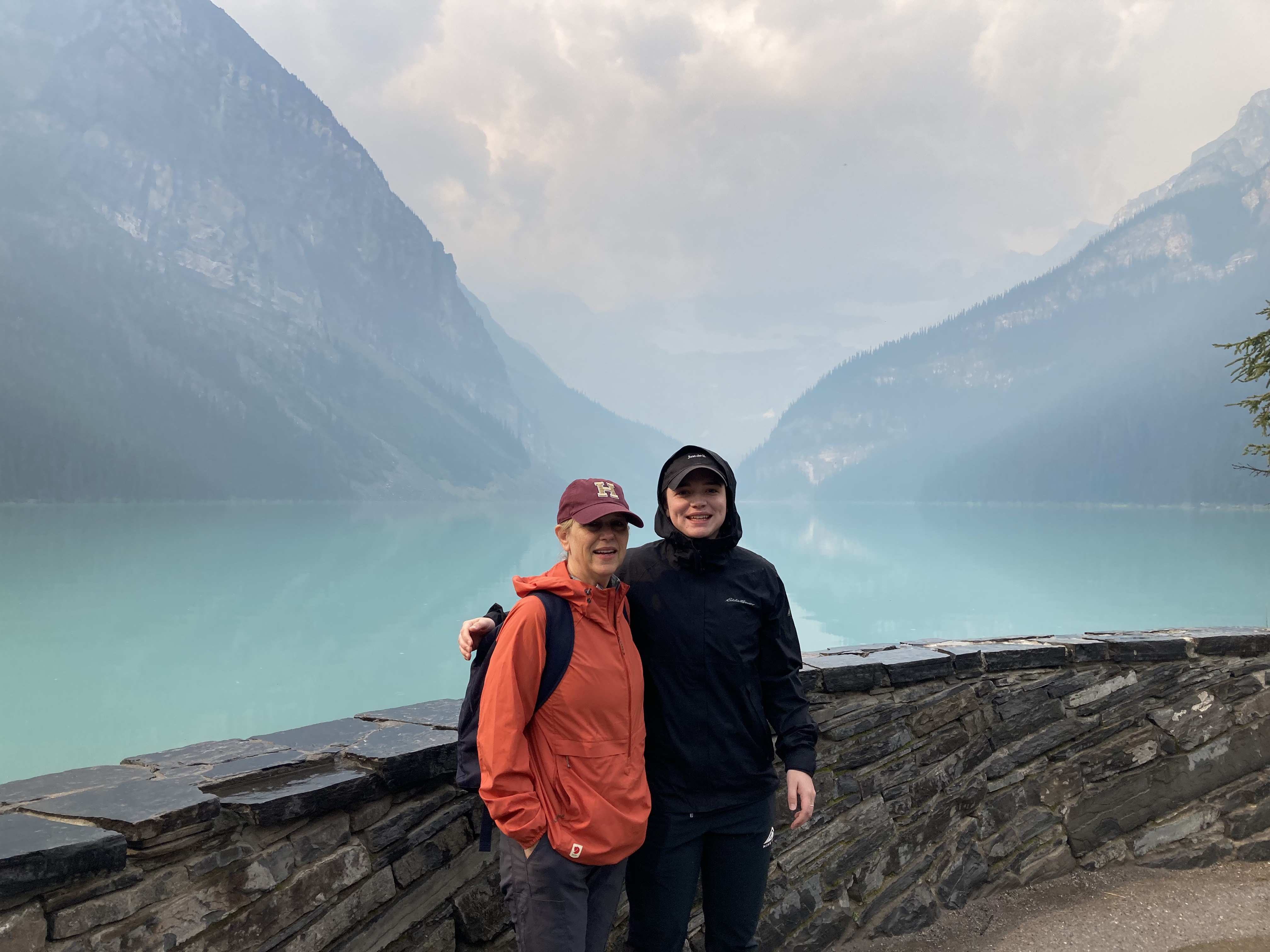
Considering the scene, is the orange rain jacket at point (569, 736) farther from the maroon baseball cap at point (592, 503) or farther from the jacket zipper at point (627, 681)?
the maroon baseball cap at point (592, 503)

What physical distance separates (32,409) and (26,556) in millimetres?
82115

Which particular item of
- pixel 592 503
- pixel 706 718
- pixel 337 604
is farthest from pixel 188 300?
pixel 706 718

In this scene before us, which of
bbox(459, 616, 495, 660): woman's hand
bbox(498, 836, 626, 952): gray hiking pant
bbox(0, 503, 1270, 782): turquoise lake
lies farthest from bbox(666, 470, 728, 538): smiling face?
bbox(0, 503, 1270, 782): turquoise lake

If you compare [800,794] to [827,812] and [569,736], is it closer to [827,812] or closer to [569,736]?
[569,736]

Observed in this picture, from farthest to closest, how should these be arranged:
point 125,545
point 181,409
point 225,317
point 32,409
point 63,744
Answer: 1. point 225,317
2. point 181,409
3. point 32,409
4. point 125,545
5. point 63,744

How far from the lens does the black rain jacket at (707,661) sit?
2.51 metres

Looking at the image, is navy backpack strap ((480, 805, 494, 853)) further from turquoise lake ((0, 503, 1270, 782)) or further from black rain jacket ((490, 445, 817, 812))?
turquoise lake ((0, 503, 1270, 782))

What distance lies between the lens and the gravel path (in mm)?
3982

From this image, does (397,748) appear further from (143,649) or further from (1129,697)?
(143,649)

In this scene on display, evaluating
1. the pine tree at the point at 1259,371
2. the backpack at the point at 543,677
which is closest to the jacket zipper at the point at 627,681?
the backpack at the point at 543,677

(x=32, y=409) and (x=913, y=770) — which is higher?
(x=32, y=409)

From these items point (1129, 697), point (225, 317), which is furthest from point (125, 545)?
point (225, 317)

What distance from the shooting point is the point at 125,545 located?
4516 centimetres

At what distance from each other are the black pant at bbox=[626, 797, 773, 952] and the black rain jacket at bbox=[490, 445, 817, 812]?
0.06m
